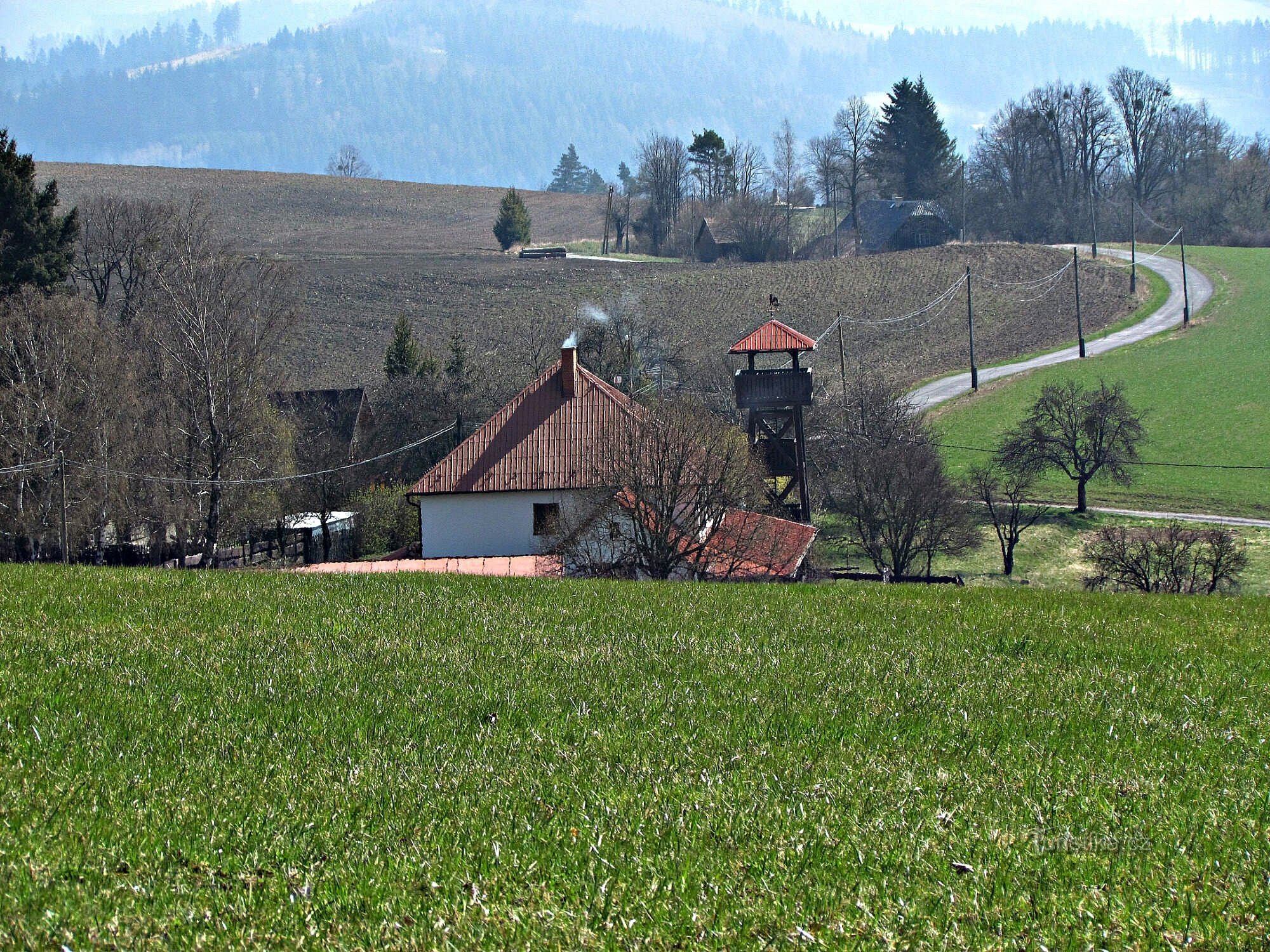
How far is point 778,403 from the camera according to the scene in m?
34.6

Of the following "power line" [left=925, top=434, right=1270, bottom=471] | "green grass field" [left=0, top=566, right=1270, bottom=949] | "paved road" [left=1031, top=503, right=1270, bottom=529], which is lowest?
"paved road" [left=1031, top=503, right=1270, bottom=529]

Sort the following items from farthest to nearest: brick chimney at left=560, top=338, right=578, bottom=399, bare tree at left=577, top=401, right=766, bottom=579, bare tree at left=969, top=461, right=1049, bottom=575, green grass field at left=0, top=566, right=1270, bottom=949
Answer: bare tree at left=969, top=461, right=1049, bottom=575
brick chimney at left=560, top=338, right=578, bottom=399
bare tree at left=577, top=401, right=766, bottom=579
green grass field at left=0, top=566, right=1270, bottom=949

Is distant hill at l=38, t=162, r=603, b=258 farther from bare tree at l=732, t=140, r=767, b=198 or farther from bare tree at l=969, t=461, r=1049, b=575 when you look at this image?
bare tree at l=969, t=461, r=1049, b=575

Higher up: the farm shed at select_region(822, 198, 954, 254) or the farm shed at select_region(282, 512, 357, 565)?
the farm shed at select_region(822, 198, 954, 254)

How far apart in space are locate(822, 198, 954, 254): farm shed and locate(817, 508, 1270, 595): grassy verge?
5850cm

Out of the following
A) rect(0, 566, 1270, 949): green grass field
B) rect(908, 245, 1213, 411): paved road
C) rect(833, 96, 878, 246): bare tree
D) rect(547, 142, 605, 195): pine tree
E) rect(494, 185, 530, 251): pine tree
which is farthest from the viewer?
rect(547, 142, 605, 195): pine tree

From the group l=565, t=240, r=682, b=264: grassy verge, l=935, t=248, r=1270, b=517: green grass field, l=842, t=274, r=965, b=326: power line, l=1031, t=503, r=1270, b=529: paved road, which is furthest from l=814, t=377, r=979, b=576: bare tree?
A: l=565, t=240, r=682, b=264: grassy verge

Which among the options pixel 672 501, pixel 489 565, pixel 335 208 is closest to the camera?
pixel 672 501

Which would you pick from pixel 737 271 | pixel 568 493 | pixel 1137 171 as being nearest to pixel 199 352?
pixel 568 493

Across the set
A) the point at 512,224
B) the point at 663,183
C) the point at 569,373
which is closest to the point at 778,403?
the point at 569,373

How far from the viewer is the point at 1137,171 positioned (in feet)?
361

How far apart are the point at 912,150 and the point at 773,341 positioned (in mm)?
85280

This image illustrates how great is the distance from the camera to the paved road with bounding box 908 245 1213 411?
6134cm

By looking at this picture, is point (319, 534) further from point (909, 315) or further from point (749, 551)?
point (909, 315)
